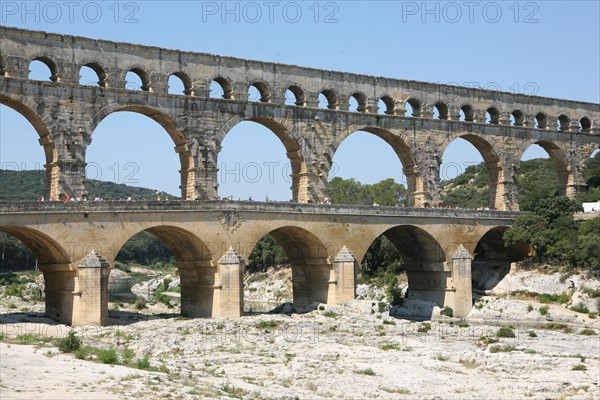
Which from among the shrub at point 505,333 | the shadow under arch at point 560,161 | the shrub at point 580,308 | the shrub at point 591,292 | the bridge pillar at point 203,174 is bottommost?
the shrub at point 505,333

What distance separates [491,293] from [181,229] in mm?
21470

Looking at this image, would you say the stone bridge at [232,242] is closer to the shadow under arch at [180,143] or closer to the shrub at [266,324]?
the shrub at [266,324]

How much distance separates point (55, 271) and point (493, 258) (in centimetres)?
2972

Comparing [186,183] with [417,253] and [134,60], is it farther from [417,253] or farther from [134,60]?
[417,253]

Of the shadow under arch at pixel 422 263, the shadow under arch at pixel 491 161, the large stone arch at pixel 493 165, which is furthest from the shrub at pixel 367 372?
the shadow under arch at pixel 491 161

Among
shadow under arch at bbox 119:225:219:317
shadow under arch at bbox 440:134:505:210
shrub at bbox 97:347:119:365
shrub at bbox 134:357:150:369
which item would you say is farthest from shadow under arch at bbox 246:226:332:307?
shrub at bbox 134:357:150:369

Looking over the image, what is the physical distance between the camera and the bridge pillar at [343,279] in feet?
160

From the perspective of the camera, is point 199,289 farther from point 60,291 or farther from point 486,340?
A: point 486,340

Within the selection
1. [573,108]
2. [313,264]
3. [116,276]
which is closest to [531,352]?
[313,264]

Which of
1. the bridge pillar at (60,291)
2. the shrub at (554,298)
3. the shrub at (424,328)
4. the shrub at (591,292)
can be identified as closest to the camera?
the bridge pillar at (60,291)

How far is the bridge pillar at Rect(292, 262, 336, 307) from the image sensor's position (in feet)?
161

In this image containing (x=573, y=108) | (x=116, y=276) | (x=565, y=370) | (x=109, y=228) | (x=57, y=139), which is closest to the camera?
(x=565, y=370)

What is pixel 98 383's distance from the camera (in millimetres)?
23594

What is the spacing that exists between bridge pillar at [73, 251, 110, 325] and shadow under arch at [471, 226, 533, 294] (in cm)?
2596
